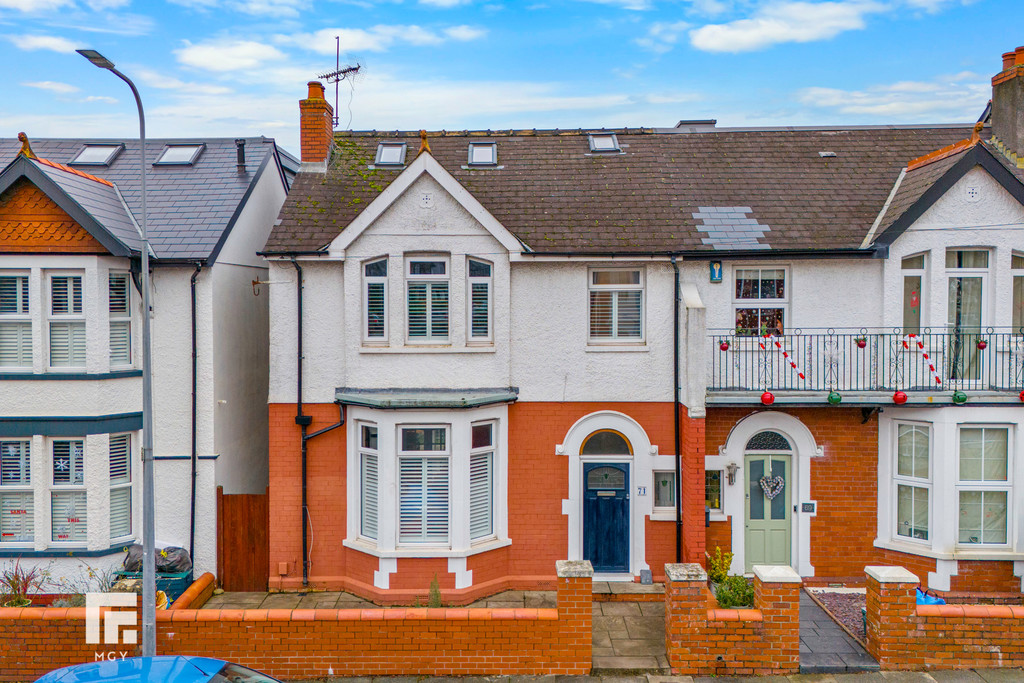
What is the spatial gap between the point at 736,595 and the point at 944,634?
8.32 ft

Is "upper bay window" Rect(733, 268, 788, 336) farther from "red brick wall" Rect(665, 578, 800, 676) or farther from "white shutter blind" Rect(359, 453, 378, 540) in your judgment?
"white shutter blind" Rect(359, 453, 378, 540)

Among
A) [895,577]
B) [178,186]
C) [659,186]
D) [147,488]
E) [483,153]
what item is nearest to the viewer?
[147,488]

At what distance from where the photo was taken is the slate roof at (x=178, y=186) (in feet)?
40.9

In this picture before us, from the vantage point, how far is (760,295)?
12.9 m

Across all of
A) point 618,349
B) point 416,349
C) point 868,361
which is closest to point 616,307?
point 618,349

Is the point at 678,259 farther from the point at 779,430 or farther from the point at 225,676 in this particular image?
the point at 225,676

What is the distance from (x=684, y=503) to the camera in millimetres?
12266

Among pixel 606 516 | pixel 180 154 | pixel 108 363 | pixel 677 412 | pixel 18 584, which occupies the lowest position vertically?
pixel 18 584

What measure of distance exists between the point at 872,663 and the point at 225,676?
306 inches

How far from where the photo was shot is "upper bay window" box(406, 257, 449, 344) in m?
12.3

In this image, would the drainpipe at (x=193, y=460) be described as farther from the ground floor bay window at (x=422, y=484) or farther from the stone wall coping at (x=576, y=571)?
the stone wall coping at (x=576, y=571)

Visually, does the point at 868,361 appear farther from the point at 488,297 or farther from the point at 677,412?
the point at 488,297

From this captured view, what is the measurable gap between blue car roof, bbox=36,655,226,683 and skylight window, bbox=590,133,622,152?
1154 cm

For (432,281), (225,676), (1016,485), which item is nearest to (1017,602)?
(1016,485)
